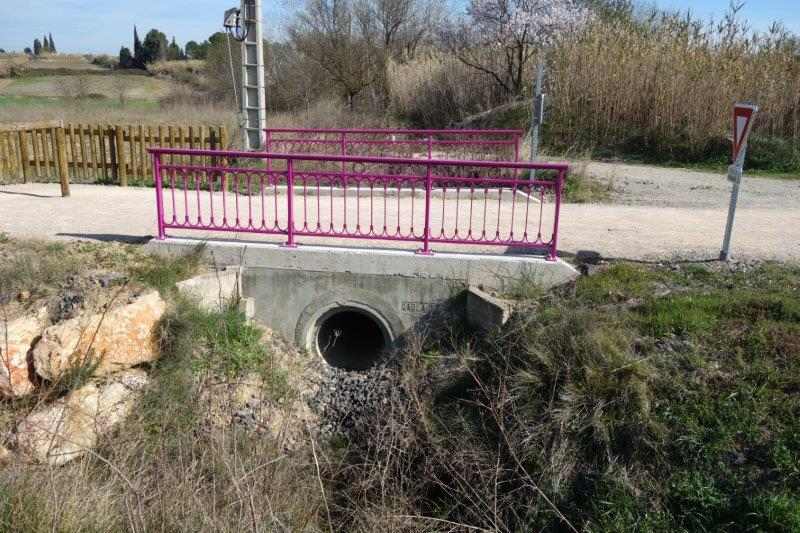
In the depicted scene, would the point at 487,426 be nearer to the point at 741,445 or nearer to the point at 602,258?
the point at 741,445

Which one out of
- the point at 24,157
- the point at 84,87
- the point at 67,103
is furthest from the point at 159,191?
the point at 84,87

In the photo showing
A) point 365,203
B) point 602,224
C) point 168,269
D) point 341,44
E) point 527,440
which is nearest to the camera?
point 527,440

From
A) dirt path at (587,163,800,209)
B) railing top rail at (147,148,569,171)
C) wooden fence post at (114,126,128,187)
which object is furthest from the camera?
wooden fence post at (114,126,128,187)

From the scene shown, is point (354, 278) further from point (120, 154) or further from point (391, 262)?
point (120, 154)

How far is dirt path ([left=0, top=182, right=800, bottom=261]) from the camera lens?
362 inches

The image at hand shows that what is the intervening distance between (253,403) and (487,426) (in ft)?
9.49

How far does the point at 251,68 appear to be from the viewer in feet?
46.8

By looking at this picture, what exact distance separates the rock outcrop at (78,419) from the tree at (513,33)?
19920 millimetres

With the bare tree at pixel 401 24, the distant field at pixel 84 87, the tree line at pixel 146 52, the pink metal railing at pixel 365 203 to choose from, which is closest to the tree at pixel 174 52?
the tree line at pixel 146 52

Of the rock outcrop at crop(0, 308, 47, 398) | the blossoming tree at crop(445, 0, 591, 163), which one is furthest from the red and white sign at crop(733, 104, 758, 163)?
the blossoming tree at crop(445, 0, 591, 163)

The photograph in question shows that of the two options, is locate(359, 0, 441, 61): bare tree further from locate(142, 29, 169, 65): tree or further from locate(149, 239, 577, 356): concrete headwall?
locate(142, 29, 169, 65): tree

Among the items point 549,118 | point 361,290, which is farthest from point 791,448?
point 549,118

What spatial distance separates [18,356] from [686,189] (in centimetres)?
1297

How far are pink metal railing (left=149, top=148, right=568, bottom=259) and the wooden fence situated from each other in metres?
0.60
